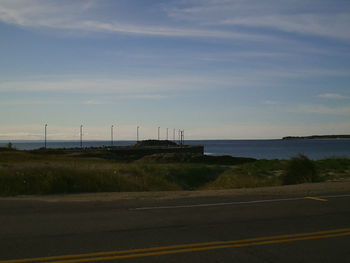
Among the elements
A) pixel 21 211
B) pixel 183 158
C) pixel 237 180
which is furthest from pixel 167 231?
pixel 183 158

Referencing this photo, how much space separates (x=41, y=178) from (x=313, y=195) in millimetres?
10439

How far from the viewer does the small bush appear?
72.2 ft

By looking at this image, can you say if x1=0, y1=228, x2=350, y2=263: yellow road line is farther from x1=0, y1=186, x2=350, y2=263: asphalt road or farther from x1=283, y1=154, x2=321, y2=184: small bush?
x1=283, y1=154, x2=321, y2=184: small bush

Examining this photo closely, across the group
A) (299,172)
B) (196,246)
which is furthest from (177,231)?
(299,172)

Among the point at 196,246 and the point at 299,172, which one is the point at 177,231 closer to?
the point at 196,246

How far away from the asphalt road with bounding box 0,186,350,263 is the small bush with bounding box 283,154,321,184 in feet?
28.9

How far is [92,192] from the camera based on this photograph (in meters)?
17.1

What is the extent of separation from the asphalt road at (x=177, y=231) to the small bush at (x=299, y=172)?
28.9 feet

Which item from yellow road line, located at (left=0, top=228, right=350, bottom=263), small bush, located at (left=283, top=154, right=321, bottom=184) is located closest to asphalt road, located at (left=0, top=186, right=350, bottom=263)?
yellow road line, located at (left=0, top=228, right=350, bottom=263)

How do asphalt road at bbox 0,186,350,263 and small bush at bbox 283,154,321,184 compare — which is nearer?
asphalt road at bbox 0,186,350,263

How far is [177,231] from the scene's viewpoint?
343 inches

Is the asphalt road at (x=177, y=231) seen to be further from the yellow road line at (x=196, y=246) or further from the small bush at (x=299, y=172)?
the small bush at (x=299, y=172)

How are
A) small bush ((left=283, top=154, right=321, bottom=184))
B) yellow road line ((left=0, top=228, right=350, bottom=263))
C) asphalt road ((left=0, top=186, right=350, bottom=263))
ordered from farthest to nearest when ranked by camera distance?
small bush ((left=283, top=154, right=321, bottom=184))
asphalt road ((left=0, top=186, right=350, bottom=263))
yellow road line ((left=0, top=228, right=350, bottom=263))

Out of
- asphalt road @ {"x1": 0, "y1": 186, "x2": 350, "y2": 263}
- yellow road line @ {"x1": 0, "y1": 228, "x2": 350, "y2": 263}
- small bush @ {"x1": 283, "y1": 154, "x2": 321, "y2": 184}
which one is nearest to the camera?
yellow road line @ {"x1": 0, "y1": 228, "x2": 350, "y2": 263}
